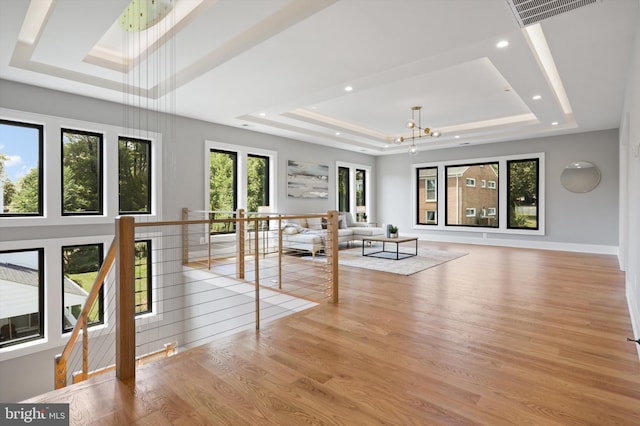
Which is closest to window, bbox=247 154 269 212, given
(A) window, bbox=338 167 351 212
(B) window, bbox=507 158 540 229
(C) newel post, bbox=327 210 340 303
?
(A) window, bbox=338 167 351 212

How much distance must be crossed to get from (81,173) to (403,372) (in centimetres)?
535

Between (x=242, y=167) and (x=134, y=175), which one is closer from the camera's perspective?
(x=134, y=175)

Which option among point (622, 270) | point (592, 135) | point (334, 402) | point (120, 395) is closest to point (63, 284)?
point (120, 395)

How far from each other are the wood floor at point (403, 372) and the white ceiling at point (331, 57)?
2.64 metres

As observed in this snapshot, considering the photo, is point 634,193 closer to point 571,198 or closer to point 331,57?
point 331,57

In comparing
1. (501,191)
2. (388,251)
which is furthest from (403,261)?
(501,191)

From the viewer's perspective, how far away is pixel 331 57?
3.64m

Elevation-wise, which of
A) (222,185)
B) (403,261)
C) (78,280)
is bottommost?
(78,280)

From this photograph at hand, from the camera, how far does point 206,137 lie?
6.54 metres

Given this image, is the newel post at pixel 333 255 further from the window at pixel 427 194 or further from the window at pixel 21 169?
the window at pixel 427 194

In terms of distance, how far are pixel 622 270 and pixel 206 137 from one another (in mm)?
7438

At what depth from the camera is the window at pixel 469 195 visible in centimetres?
880

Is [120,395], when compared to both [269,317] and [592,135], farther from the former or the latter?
[592,135]

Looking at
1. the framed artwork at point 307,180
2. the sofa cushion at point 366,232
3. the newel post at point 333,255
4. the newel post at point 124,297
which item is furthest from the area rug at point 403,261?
the newel post at point 124,297
